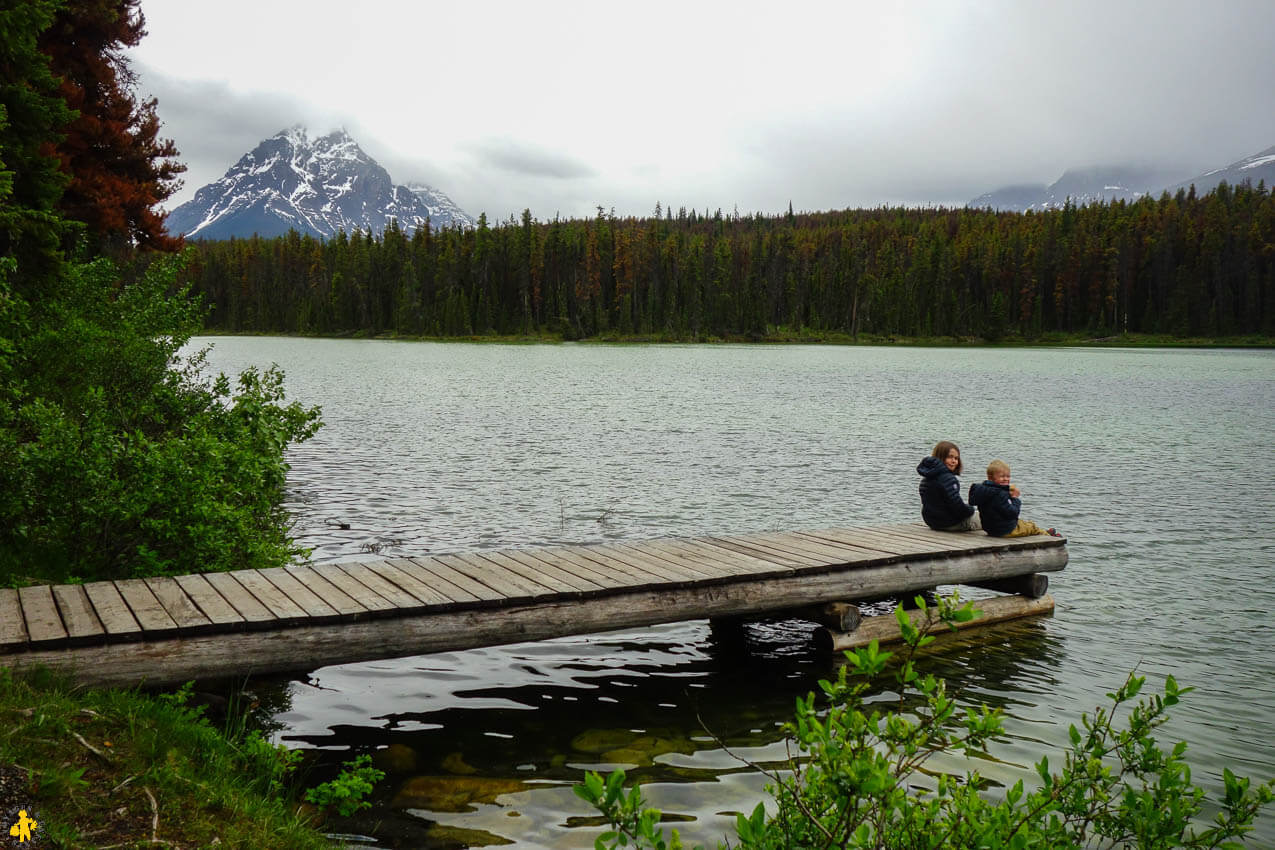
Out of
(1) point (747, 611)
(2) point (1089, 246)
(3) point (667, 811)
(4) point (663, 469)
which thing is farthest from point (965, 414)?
(2) point (1089, 246)

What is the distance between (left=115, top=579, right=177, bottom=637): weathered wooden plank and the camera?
6.23 meters

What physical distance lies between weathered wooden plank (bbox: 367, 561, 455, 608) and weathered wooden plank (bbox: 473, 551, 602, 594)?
98 centimetres

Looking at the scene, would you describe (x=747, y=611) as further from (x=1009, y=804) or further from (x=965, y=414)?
(x=965, y=414)

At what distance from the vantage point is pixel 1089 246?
141 metres

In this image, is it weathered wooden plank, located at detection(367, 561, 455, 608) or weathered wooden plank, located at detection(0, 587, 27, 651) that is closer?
weathered wooden plank, located at detection(0, 587, 27, 651)

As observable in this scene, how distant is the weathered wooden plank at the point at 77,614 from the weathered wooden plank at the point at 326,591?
64.6 inches

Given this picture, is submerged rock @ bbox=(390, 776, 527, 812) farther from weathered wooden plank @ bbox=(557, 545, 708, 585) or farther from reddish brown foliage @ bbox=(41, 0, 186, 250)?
reddish brown foliage @ bbox=(41, 0, 186, 250)

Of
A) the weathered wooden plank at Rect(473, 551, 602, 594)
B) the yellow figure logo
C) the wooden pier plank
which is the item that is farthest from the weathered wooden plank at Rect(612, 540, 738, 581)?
the yellow figure logo

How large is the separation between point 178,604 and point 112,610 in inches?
17.9

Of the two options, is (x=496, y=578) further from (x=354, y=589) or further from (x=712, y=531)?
(x=712, y=531)

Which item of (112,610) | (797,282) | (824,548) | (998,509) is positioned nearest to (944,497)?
(998,509)

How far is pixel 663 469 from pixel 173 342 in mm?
12421

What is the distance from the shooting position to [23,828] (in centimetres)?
380

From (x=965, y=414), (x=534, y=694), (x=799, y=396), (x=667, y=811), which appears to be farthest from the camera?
(x=799, y=396)
